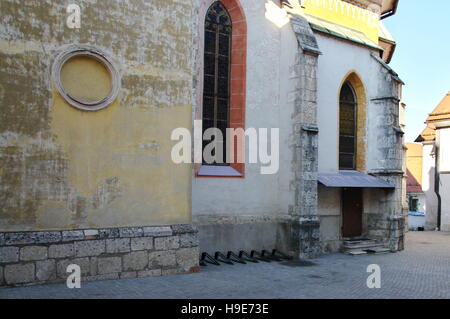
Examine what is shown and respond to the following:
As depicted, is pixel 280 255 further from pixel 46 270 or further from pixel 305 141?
pixel 46 270

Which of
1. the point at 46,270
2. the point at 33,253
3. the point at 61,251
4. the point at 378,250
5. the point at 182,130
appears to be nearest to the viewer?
the point at 33,253

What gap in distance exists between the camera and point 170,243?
9.15 meters

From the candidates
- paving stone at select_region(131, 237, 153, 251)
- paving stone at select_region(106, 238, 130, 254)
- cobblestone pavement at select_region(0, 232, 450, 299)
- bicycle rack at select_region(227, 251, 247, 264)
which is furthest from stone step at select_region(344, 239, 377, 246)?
paving stone at select_region(106, 238, 130, 254)

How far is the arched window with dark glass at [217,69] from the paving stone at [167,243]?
3.44 metres

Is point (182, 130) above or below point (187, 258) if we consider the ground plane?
above

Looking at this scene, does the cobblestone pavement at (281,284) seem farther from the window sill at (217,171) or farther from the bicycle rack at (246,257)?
the window sill at (217,171)

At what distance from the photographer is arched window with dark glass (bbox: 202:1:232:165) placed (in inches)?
468

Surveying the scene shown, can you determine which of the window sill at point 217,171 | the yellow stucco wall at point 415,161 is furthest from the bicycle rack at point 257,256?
the yellow stucco wall at point 415,161

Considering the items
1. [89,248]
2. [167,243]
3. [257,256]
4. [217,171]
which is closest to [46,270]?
[89,248]

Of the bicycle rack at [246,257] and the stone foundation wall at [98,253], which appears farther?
the bicycle rack at [246,257]

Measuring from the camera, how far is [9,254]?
7496mm

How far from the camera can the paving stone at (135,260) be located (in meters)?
8.63


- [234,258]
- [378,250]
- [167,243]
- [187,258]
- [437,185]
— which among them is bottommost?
[378,250]

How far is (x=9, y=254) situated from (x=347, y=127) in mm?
11323
